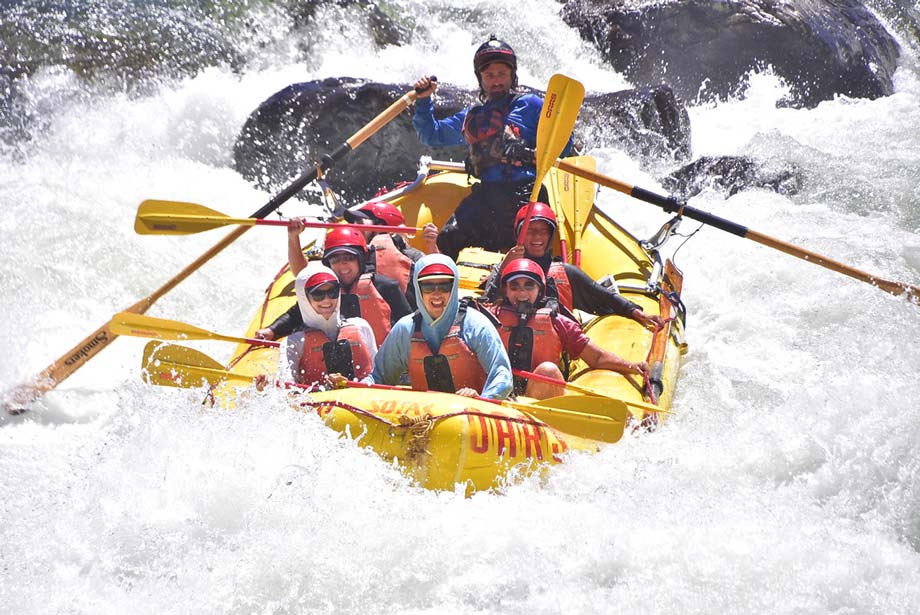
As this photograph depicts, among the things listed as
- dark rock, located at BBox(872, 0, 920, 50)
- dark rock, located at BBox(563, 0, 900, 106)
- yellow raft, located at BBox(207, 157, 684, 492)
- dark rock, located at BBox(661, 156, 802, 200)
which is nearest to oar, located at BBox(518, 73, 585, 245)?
yellow raft, located at BBox(207, 157, 684, 492)

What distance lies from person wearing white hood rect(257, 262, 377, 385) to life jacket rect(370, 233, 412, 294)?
1.03 m

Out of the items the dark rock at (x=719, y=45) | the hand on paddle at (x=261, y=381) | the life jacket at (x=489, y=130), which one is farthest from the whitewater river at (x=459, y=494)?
the dark rock at (x=719, y=45)

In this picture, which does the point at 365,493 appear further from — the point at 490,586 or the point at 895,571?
the point at 895,571

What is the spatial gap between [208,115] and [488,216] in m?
4.59

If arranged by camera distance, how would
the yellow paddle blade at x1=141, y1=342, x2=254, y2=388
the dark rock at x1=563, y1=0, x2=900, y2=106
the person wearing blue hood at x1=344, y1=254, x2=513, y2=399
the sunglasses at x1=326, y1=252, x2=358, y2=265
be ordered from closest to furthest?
the person wearing blue hood at x1=344, y1=254, x2=513, y2=399 < the yellow paddle blade at x1=141, y1=342, x2=254, y2=388 < the sunglasses at x1=326, y1=252, x2=358, y2=265 < the dark rock at x1=563, y1=0, x2=900, y2=106

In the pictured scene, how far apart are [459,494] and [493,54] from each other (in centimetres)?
320

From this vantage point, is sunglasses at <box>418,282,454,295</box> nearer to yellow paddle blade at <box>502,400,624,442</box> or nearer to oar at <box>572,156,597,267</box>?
yellow paddle blade at <box>502,400,624,442</box>

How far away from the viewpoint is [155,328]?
452 centimetres

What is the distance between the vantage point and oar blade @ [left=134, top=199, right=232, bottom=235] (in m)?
5.23

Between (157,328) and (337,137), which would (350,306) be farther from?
(337,137)

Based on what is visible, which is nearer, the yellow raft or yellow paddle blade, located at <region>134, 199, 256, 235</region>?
Result: the yellow raft

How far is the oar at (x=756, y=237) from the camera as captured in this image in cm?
560

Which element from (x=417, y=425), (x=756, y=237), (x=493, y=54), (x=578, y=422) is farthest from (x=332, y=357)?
(x=756, y=237)

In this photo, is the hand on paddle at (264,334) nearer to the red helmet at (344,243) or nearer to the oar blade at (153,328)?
the oar blade at (153,328)
